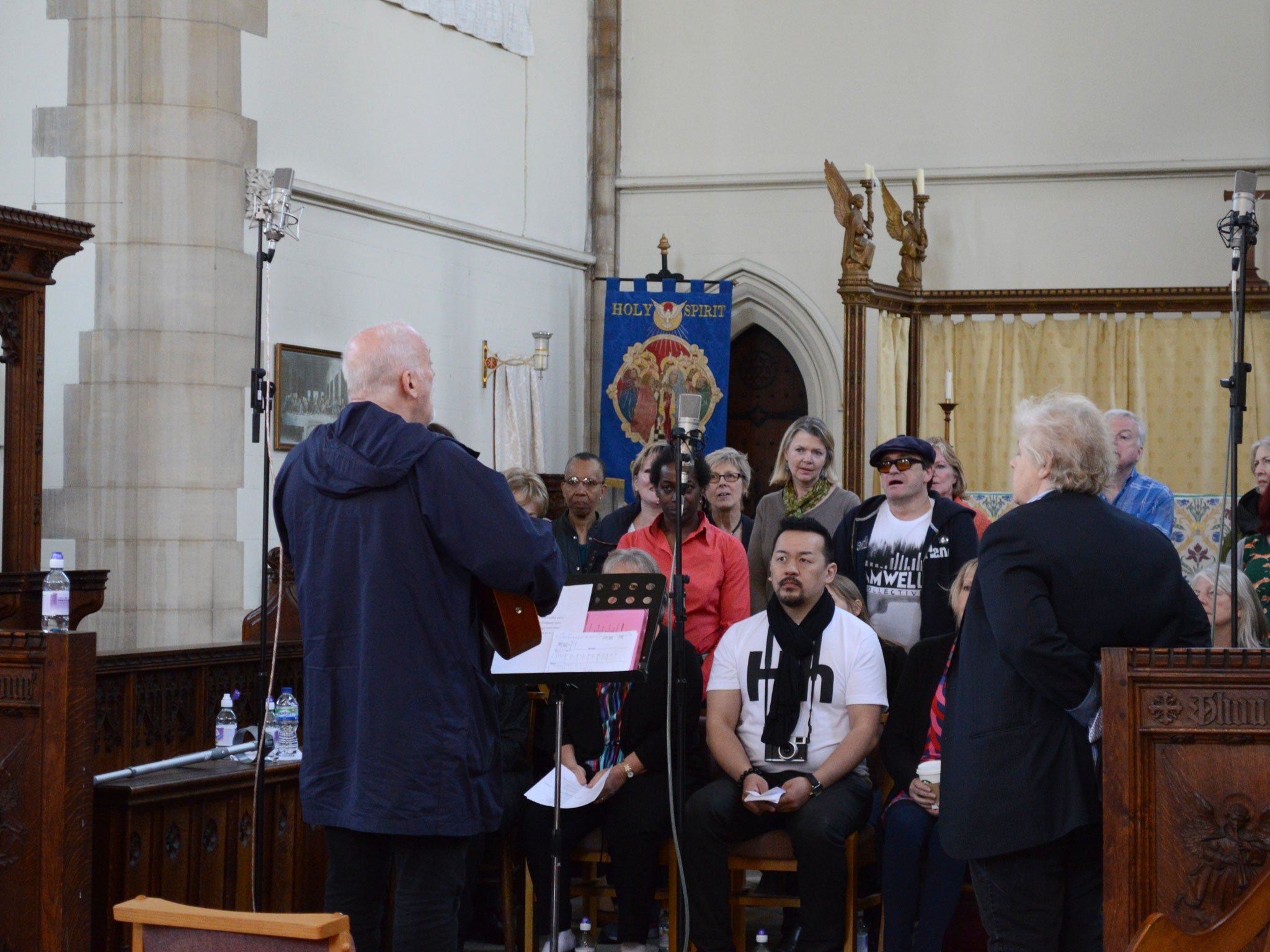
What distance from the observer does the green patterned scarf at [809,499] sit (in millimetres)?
6207

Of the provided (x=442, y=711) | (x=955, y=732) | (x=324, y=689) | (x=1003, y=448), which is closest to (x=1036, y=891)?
(x=955, y=732)

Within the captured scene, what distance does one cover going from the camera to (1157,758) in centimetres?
327

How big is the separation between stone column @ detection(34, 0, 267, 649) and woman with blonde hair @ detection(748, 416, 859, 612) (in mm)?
3157

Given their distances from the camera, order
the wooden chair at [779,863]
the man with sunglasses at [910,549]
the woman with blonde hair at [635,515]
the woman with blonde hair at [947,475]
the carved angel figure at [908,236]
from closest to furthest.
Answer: the wooden chair at [779,863] → the man with sunglasses at [910,549] → the woman with blonde hair at [635,515] → the woman with blonde hair at [947,475] → the carved angel figure at [908,236]

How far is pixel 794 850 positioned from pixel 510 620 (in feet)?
5.72

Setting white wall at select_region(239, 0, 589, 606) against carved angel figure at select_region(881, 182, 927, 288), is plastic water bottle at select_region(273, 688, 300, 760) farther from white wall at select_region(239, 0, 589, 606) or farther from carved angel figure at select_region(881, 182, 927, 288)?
carved angel figure at select_region(881, 182, 927, 288)

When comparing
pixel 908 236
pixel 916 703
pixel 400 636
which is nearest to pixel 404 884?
pixel 400 636

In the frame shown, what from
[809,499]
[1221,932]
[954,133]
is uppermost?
[954,133]

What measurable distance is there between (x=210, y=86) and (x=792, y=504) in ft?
12.9

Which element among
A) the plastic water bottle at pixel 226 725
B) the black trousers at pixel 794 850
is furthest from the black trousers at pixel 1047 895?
the plastic water bottle at pixel 226 725

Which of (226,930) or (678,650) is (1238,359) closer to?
(678,650)

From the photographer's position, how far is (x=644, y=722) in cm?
507

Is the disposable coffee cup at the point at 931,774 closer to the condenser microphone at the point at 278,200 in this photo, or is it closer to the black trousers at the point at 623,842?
the black trousers at the point at 623,842

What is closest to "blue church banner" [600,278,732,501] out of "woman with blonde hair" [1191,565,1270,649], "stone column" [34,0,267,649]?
"stone column" [34,0,267,649]
